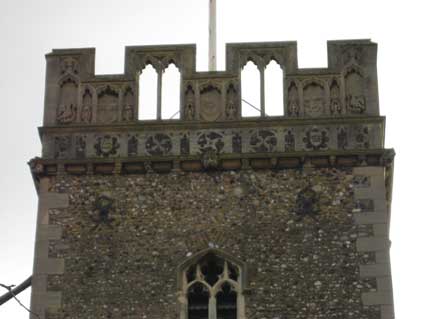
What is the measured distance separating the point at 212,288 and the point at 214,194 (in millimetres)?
1594

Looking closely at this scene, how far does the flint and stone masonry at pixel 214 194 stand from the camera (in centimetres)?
2128

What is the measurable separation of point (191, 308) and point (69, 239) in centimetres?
220

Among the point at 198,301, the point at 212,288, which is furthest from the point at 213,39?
the point at 198,301

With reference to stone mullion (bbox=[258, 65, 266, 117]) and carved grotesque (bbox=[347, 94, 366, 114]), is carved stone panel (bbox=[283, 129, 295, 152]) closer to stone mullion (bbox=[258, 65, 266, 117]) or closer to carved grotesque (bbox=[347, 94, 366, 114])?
stone mullion (bbox=[258, 65, 266, 117])

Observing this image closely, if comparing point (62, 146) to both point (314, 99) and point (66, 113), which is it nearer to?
point (66, 113)

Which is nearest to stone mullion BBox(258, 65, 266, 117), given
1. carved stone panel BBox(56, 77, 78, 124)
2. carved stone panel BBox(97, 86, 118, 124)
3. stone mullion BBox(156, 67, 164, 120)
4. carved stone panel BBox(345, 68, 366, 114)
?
carved stone panel BBox(345, 68, 366, 114)

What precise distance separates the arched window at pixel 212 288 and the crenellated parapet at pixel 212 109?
6.06ft

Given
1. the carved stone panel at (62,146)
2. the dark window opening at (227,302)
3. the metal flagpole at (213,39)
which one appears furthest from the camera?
the metal flagpole at (213,39)

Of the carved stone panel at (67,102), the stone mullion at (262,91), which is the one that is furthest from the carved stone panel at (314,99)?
the carved stone panel at (67,102)

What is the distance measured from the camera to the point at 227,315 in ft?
69.7

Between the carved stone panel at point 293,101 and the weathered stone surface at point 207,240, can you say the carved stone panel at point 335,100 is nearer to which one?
the carved stone panel at point 293,101

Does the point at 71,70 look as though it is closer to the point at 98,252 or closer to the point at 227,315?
the point at 98,252

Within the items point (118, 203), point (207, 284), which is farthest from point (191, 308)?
point (118, 203)

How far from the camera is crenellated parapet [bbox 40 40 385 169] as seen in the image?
2261 cm
